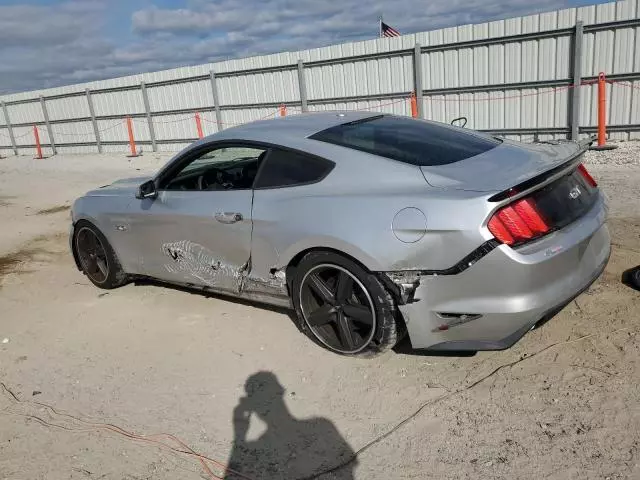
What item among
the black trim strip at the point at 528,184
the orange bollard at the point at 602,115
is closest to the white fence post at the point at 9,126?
the orange bollard at the point at 602,115

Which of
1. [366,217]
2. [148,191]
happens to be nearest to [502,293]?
[366,217]

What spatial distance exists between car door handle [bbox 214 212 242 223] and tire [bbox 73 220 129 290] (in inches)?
64.9

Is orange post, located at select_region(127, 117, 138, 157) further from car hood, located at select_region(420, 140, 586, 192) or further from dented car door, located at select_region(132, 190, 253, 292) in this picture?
car hood, located at select_region(420, 140, 586, 192)

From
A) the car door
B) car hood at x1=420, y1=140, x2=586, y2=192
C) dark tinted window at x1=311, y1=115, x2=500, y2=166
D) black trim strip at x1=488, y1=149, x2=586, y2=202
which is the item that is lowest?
the car door

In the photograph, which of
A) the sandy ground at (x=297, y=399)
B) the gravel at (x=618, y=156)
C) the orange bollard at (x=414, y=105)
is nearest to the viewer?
the sandy ground at (x=297, y=399)

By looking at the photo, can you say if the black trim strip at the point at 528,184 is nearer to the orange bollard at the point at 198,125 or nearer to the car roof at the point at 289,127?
the car roof at the point at 289,127

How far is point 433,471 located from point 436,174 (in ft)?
5.18

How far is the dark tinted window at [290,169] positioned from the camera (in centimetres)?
355

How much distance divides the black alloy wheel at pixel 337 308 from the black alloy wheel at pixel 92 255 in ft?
8.13

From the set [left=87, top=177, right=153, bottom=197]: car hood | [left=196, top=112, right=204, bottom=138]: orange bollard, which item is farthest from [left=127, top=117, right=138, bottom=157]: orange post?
[left=87, top=177, right=153, bottom=197]: car hood

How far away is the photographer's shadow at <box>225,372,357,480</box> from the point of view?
2.69m

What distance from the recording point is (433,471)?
8.46 feet

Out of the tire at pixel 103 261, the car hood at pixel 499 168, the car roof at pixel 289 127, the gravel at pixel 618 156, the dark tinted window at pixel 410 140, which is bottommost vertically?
the gravel at pixel 618 156

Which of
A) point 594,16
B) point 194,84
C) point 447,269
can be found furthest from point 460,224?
point 194,84
